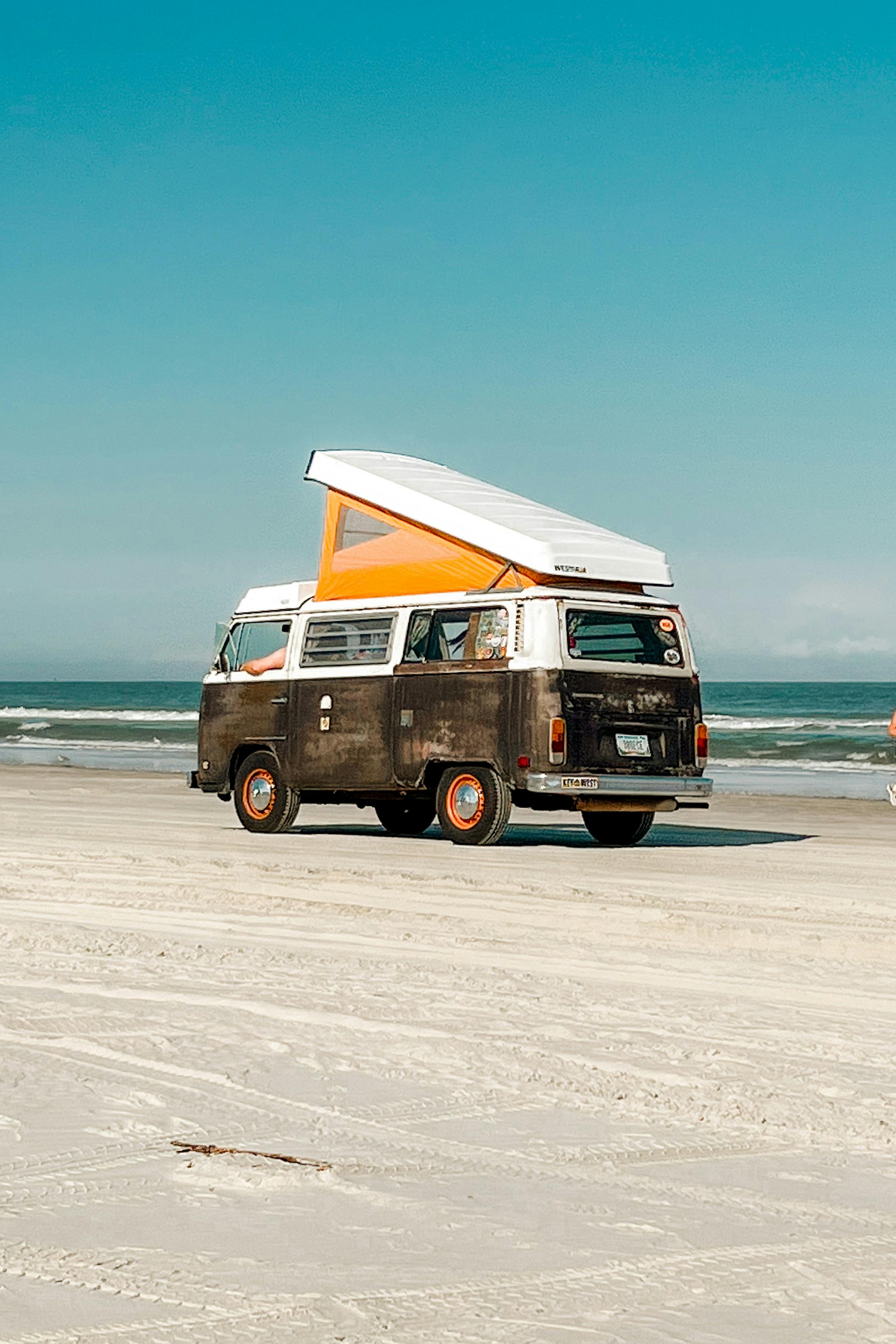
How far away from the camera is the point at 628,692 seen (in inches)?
590

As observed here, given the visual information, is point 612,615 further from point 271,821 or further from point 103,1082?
point 103,1082

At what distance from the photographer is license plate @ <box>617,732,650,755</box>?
14.9m

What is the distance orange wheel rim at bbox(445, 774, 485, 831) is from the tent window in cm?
252

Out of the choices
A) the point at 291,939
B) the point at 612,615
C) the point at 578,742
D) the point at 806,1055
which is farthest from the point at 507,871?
the point at 806,1055

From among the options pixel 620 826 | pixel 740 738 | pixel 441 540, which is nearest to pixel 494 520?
pixel 441 540

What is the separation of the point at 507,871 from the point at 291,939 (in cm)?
401

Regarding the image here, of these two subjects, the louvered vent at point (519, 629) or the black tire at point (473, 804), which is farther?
the black tire at point (473, 804)

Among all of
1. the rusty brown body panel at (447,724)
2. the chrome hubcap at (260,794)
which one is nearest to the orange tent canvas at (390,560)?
the rusty brown body panel at (447,724)

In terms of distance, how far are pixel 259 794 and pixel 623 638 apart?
13.3ft

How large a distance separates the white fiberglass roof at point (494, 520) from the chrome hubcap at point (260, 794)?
2.99m

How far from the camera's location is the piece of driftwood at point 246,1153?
4922 millimetres

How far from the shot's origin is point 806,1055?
6.40m

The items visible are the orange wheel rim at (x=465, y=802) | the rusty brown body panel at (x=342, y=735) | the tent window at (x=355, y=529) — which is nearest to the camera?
the orange wheel rim at (x=465, y=802)

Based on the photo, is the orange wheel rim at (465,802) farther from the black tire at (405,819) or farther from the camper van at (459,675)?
the black tire at (405,819)
